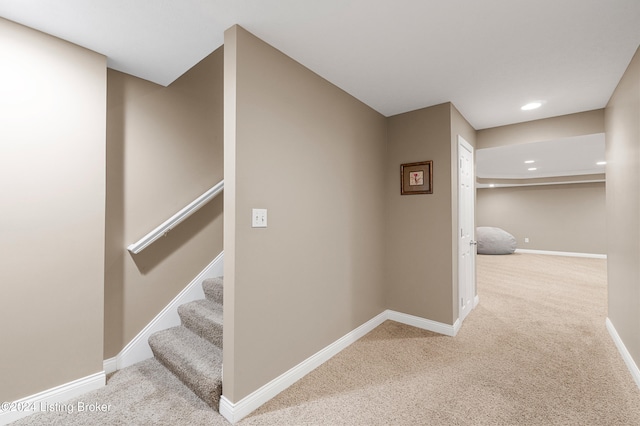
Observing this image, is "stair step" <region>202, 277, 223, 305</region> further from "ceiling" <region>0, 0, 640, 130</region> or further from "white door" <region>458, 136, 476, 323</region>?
"white door" <region>458, 136, 476, 323</region>

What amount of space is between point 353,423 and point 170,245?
1989 millimetres

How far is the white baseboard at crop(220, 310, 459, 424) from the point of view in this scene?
1.69 metres

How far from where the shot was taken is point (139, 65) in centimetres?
211

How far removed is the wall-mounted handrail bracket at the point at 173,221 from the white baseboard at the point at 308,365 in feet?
4.20

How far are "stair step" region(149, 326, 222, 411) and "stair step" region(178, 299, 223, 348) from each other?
0.05 meters

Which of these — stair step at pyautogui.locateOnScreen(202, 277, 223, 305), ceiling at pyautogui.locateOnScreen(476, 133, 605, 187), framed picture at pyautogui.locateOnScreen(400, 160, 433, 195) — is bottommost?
stair step at pyautogui.locateOnScreen(202, 277, 223, 305)

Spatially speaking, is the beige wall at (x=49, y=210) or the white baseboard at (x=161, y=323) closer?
the beige wall at (x=49, y=210)

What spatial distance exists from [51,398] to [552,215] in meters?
10.7

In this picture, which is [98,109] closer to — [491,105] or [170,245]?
[170,245]

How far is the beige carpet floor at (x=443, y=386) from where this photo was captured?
1.68 meters

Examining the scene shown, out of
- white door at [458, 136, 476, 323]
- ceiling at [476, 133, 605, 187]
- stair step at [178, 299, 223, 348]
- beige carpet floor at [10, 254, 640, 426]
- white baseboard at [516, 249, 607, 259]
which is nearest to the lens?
beige carpet floor at [10, 254, 640, 426]

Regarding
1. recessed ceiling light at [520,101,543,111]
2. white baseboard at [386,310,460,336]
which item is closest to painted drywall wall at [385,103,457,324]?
white baseboard at [386,310,460,336]

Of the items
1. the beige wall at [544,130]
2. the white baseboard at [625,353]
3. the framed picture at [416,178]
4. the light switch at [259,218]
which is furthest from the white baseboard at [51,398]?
the beige wall at [544,130]

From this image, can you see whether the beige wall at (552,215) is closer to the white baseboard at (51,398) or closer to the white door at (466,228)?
the white door at (466,228)
